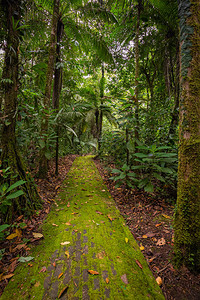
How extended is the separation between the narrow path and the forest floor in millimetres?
78

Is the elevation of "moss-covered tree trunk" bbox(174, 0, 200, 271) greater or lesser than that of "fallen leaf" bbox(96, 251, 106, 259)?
greater

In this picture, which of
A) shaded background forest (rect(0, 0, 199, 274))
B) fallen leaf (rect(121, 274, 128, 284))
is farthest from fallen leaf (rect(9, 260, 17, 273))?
fallen leaf (rect(121, 274, 128, 284))

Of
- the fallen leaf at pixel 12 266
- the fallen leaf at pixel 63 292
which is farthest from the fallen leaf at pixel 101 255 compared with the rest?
the fallen leaf at pixel 12 266

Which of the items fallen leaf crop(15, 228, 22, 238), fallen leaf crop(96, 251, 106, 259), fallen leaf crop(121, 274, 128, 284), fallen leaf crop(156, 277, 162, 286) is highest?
fallen leaf crop(15, 228, 22, 238)

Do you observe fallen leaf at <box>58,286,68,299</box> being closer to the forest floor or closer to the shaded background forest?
the forest floor

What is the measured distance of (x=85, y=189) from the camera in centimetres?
407

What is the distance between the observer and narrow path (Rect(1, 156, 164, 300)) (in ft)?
4.66

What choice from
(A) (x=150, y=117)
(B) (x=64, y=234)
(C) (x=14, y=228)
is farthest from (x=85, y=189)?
(A) (x=150, y=117)

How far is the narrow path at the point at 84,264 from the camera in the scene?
142cm

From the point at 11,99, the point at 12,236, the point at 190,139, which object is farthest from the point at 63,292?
the point at 11,99

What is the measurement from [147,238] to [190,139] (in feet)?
5.43

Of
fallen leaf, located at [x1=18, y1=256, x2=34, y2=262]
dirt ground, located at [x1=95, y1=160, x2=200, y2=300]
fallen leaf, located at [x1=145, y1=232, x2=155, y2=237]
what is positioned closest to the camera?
dirt ground, located at [x1=95, y1=160, x2=200, y2=300]

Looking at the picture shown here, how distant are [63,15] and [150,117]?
173 inches

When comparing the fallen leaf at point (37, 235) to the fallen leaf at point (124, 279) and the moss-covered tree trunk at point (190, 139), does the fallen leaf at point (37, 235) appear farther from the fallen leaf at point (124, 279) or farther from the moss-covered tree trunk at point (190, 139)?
the moss-covered tree trunk at point (190, 139)
